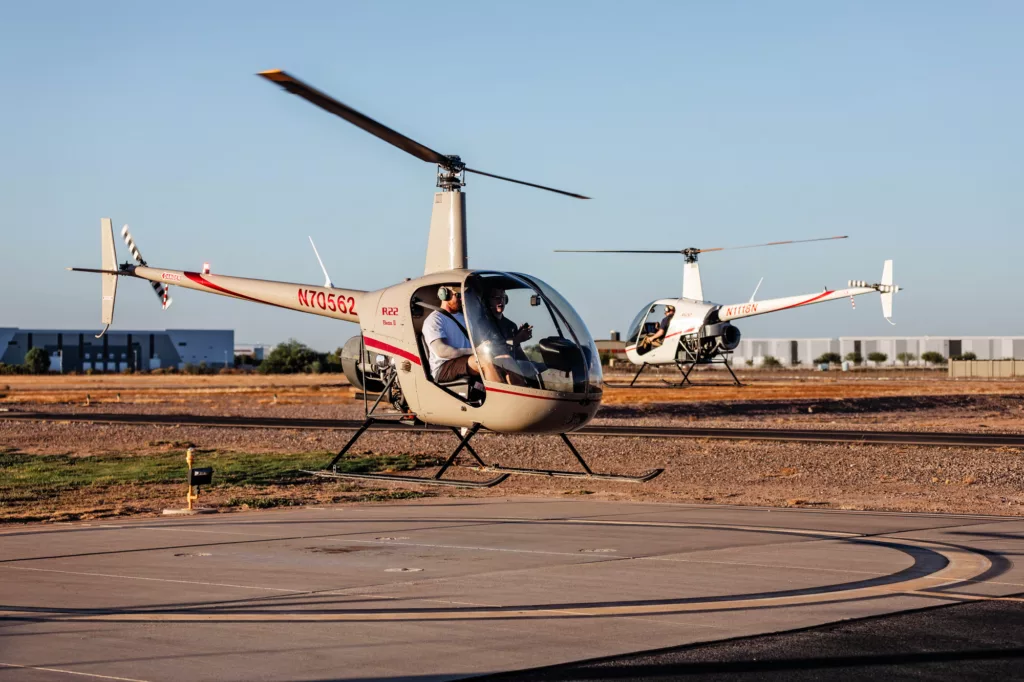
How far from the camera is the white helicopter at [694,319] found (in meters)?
49.3

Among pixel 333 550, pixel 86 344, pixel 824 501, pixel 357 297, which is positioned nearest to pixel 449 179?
pixel 357 297

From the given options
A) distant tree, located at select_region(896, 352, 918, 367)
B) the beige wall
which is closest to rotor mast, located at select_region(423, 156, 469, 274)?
the beige wall

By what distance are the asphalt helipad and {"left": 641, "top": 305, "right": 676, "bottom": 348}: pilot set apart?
36.4 metres

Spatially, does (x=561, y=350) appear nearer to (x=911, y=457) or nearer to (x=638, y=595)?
(x=638, y=595)

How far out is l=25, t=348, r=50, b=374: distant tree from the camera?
139000 millimetres

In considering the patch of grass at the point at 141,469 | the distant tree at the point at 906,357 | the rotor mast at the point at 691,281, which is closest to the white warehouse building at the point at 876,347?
the distant tree at the point at 906,357

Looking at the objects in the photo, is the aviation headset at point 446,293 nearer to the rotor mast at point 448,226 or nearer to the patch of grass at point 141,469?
the rotor mast at point 448,226

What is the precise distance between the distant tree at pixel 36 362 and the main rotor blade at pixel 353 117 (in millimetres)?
135820

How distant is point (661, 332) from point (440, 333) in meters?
36.5

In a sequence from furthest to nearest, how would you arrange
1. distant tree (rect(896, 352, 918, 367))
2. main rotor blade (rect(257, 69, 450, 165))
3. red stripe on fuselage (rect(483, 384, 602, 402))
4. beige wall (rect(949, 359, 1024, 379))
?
distant tree (rect(896, 352, 918, 367)), beige wall (rect(949, 359, 1024, 379)), red stripe on fuselage (rect(483, 384, 602, 402)), main rotor blade (rect(257, 69, 450, 165))

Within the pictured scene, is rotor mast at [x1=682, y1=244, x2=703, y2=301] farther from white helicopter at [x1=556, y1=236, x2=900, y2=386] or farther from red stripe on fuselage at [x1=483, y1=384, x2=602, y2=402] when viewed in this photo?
red stripe on fuselage at [x1=483, y1=384, x2=602, y2=402]

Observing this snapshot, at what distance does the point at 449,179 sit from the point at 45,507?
28.6 feet

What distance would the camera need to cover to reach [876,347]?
164 m

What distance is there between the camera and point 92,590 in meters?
9.80
